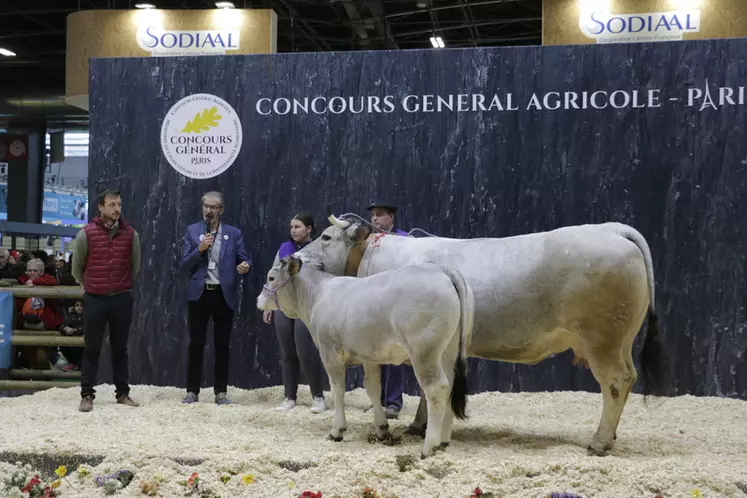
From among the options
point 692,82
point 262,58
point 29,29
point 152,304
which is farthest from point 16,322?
point 29,29

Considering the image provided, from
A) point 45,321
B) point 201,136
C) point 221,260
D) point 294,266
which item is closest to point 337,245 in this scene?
point 294,266

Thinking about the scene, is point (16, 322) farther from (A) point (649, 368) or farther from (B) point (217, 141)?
(A) point (649, 368)

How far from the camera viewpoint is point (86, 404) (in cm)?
708

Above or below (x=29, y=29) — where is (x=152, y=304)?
below

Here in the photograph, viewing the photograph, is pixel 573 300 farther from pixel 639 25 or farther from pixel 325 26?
pixel 325 26

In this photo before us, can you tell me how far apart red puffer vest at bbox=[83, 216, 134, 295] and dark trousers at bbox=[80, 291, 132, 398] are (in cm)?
8

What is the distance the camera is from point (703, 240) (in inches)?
309

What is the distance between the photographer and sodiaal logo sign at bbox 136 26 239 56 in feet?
40.9

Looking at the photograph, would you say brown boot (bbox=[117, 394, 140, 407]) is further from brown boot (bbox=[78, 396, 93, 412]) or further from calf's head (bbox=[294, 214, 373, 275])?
calf's head (bbox=[294, 214, 373, 275])

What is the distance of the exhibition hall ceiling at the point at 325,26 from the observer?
15.5 m

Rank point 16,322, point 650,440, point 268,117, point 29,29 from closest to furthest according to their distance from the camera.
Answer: point 650,440 → point 268,117 → point 16,322 → point 29,29

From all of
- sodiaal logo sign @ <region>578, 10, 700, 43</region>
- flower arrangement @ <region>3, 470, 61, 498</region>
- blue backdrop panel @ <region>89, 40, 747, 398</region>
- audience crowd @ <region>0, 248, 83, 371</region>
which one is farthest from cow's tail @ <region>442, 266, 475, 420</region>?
sodiaal logo sign @ <region>578, 10, 700, 43</region>

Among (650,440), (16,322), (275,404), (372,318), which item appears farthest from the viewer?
(16,322)

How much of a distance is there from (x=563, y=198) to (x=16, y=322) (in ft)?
18.0
